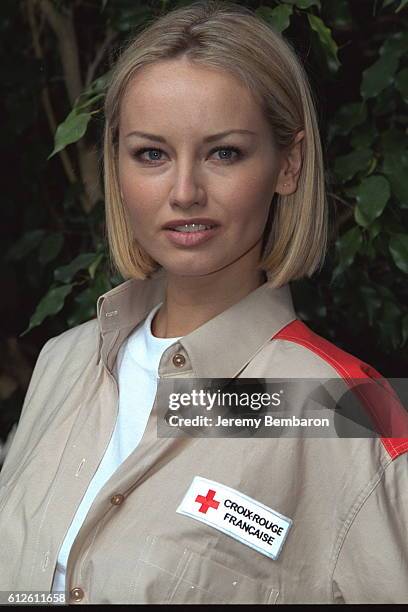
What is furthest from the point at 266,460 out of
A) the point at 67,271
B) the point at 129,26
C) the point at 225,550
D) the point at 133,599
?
the point at 129,26

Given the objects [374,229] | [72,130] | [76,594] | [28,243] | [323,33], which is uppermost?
[323,33]

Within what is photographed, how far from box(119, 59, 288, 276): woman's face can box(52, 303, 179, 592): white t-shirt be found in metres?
0.16

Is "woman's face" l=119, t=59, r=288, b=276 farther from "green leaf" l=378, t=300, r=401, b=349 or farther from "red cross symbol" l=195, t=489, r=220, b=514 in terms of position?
"green leaf" l=378, t=300, r=401, b=349

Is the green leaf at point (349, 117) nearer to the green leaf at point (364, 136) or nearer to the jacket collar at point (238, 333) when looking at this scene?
the green leaf at point (364, 136)

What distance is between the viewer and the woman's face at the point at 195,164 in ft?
4.20

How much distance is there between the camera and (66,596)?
1313mm

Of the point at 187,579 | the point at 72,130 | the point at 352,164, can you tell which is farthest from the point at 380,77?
the point at 187,579

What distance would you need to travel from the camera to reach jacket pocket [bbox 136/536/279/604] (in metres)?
1.24

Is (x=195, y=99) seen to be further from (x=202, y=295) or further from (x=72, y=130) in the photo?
(x=72, y=130)

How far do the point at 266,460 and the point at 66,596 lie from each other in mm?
312

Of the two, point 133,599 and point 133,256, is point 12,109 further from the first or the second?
point 133,599

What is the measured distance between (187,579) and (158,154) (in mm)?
527

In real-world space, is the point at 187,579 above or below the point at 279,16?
below

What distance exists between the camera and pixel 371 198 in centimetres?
173
